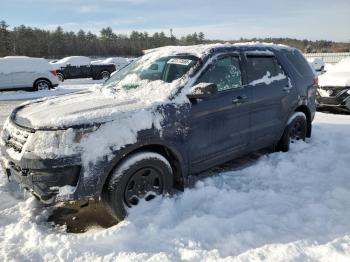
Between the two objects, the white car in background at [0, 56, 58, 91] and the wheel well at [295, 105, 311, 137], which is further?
the white car in background at [0, 56, 58, 91]

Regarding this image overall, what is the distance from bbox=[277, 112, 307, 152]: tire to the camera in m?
5.99

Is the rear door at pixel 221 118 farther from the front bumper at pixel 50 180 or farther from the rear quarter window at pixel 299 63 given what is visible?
the rear quarter window at pixel 299 63

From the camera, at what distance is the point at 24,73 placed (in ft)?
58.4

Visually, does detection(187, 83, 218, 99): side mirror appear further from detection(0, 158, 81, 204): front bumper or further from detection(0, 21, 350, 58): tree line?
detection(0, 21, 350, 58): tree line

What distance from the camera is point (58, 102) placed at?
14.8ft

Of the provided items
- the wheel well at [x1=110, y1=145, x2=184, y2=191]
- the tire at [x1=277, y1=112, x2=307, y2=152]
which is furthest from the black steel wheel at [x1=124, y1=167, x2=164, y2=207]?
the tire at [x1=277, y1=112, x2=307, y2=152]

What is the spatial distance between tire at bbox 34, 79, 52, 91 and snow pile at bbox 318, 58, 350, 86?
42.4ft

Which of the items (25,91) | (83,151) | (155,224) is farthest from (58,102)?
(25,91)

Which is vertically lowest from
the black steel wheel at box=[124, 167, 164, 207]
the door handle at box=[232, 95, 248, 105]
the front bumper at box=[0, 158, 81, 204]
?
the black steel wheel at box=[124, 167, 164, 207]

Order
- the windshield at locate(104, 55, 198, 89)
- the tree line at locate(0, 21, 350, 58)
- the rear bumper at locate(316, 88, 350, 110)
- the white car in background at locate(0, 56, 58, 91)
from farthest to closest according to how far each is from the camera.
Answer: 1. the tree line at locate(0, 21, 350, 58)
2. the white car in background at locate(0, 56, 58, 91)
3. the rear bumper at locate(316, 88, 350, 110)
4. the windshield at locate(104, 55, 198, 89)

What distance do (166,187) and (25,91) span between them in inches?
646

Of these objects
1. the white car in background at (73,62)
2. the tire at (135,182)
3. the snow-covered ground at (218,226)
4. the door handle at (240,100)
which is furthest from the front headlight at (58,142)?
the white car in background at (73,62)

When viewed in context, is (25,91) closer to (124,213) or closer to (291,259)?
(124,213)

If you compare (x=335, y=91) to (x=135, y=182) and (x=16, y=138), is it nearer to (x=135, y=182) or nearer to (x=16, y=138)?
(x=135, y=182)
